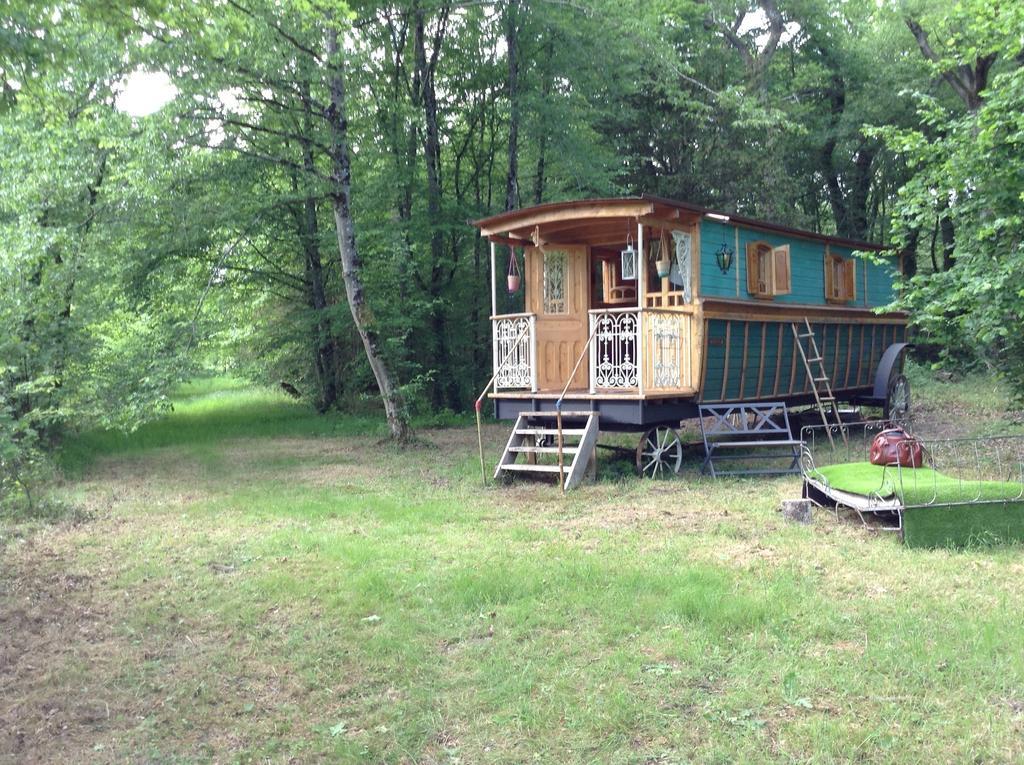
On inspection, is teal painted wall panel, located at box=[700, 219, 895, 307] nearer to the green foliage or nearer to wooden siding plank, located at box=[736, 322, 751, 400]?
wooden siding plank, located at box=[736, 322, 751, 400]

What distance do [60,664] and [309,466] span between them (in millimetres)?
7914

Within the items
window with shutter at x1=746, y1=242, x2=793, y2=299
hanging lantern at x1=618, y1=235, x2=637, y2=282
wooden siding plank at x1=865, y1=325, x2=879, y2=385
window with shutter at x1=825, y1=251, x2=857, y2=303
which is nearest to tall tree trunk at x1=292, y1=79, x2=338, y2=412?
hanging lantern at x1=618, y1=235, x2=637, y2=282

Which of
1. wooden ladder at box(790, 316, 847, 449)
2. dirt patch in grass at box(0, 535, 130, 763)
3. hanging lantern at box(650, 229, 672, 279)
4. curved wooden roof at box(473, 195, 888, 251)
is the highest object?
curved wooden roof at box(473, 195, 888, 251)

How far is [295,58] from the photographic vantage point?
13094mm

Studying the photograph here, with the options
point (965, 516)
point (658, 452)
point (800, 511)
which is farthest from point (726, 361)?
point (965, 516)

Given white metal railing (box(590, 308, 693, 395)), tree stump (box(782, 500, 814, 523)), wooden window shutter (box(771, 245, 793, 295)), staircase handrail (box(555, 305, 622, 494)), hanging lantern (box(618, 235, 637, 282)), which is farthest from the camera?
wooden window shutter (box(771, 245, 793, 295))

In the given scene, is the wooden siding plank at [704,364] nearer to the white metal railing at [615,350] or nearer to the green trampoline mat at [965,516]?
the white metal railing at [615,350]

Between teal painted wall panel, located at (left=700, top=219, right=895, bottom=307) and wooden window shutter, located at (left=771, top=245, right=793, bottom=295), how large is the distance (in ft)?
0.69

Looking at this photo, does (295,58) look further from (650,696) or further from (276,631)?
(650,696)

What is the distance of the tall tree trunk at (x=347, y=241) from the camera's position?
1387cm

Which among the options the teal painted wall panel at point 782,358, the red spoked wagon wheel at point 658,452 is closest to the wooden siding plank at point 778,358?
the teal painted wall panel at point 782,358

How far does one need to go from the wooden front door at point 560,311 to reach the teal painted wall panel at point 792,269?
5.65ft

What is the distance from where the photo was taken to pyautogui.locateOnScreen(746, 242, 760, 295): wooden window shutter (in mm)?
12219

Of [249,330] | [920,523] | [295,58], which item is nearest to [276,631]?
[920,523]
